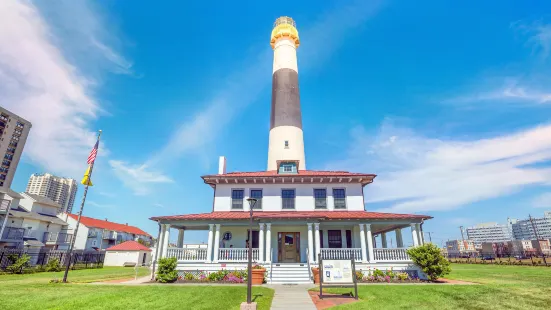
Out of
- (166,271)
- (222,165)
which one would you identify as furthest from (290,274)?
(222,165)

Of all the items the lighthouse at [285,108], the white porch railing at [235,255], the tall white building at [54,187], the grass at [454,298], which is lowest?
the grass at [454,298]

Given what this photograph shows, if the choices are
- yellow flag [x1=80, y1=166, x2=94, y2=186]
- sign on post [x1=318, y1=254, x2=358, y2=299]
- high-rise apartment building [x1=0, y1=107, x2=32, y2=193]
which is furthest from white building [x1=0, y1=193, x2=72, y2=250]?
sign on post [x1=318, y1=254, x2=358, y2=299]

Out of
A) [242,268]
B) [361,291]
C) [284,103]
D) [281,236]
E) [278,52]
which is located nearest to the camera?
[361,291]

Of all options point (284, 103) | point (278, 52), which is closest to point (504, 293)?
point (284, 103)

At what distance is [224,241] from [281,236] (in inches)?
175

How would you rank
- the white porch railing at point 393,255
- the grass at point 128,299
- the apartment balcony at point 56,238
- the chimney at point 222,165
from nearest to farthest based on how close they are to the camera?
1. the grass at point 128,299
2. the white porch railing at point 393,255
3. the chimney at point 222,165
4. the apartment balcony at point 56,238

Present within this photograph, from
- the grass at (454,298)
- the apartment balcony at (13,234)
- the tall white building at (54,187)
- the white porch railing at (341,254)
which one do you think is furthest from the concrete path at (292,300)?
the tall white building at (54,187)

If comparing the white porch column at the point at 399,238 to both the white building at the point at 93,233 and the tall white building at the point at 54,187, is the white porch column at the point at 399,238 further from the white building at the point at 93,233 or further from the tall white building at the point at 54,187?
the tall white building at the point at 54,187

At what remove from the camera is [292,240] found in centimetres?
2011

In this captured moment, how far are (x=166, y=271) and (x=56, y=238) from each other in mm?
33127

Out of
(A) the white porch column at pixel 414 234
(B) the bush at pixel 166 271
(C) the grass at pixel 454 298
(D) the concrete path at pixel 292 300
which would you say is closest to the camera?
(C) the grass at pixel 454 298

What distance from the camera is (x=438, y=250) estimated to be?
624 inches

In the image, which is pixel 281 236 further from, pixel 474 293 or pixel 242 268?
pixel 474 293

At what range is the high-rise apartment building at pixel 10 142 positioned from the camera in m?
58.7
